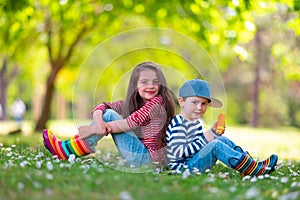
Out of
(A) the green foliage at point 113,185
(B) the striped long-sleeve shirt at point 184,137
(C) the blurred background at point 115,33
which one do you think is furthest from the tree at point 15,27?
(B) the striped long-sleeve shirt at point 184,137

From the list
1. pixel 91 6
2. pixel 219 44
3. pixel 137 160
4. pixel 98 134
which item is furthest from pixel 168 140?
pixel 91 6

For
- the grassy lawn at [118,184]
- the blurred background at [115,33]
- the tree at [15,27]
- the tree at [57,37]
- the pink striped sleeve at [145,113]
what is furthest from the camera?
the tree at [57,37]

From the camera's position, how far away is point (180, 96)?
6.07 metres

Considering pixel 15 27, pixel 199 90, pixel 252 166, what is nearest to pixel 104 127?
pixel 199 90

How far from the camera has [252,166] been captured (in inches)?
240

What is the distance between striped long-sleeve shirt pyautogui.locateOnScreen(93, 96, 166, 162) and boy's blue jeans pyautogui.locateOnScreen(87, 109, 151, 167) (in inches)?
3.0

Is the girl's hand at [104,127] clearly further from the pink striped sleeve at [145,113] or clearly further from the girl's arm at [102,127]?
the pink striped sleeve at [145,113]

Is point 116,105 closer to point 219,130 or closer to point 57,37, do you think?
point 219,130

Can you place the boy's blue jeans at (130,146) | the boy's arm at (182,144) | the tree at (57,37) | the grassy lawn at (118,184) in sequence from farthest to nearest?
the tree at (57,37)
the boy's blue jeans at (130,146)
the boy's arm at (182,144)
the grassy lawn at (118,184)

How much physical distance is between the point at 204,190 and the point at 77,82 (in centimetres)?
276

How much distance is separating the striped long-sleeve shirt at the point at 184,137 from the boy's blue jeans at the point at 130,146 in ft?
0.97

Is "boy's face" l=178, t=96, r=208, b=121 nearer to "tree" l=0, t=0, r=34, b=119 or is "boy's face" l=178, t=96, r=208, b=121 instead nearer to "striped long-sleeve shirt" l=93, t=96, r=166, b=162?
"striped long-sleeve shirt" l=93, t=96, r=166, b=162

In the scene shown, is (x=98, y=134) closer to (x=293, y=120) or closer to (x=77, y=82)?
(x=77, y=82)

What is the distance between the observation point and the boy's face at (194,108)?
5926mm
